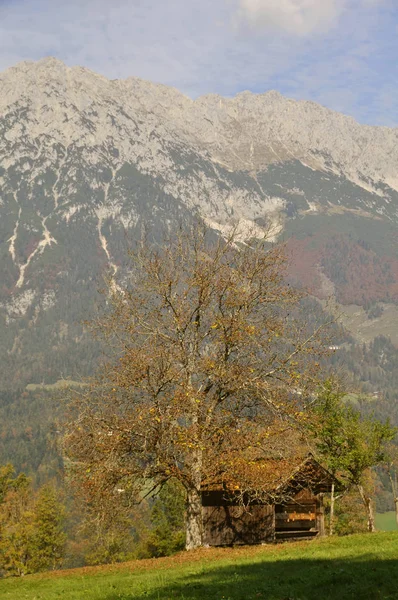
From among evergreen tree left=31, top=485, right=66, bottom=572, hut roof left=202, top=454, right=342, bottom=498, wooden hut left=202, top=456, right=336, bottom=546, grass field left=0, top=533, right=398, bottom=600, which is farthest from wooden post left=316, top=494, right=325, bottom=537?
evergreen tree left=31, top=485, right=66, bottom=572

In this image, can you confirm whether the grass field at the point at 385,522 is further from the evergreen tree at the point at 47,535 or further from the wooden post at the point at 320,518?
the wooden post at the point at 320,518

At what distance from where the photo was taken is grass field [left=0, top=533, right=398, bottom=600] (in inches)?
725

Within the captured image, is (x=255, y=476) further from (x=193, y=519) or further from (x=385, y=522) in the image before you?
(x=385, y=522)

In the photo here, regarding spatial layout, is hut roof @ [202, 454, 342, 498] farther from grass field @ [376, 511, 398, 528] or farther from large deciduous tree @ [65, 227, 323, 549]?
grass field @ [376, 511, 398, 528]

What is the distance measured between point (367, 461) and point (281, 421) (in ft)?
61.6

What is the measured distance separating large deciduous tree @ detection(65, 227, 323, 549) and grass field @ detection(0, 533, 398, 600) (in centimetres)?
380

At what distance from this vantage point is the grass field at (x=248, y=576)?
1842cm

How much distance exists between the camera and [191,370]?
32.4m

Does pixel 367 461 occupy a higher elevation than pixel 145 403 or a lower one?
lower

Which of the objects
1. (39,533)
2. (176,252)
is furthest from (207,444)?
(39,533)

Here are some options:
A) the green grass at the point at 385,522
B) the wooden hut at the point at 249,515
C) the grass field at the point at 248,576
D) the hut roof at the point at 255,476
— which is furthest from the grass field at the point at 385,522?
the grass field at the point at 248,576

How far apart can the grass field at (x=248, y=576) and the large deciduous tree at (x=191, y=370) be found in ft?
12.5

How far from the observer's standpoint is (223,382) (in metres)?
31.5

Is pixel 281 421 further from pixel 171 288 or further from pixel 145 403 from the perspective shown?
pixel 171 288
